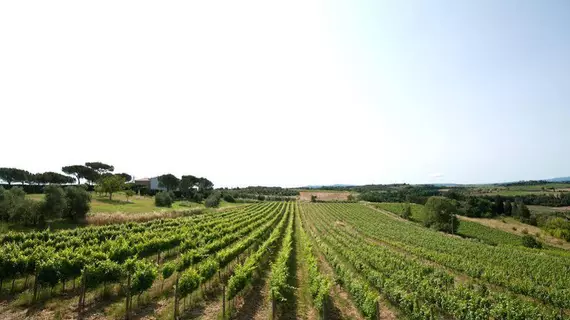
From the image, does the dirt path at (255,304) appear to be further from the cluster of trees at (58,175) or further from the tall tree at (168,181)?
the tall tree at (168,181)

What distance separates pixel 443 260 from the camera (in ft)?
108

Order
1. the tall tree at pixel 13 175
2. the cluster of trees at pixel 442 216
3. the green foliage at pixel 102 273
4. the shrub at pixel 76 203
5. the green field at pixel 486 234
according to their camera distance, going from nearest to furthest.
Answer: the green foliage at pixel 102 273, the shrub at pixel 76 203, the green field at pixel 486 234, the cluster of trees at pixel 442 216, the tall tree at pixel 13 175

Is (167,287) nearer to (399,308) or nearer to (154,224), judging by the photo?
(399,308)

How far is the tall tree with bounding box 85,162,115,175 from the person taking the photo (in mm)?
113688

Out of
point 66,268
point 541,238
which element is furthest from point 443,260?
point 541,238

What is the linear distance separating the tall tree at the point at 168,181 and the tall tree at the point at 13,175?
44.6 metres

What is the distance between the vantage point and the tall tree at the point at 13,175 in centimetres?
9431

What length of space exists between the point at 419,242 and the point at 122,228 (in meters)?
42.3

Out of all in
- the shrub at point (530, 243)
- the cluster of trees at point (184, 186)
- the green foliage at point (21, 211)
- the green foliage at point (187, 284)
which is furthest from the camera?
the cluster of trees at point (184, 186)

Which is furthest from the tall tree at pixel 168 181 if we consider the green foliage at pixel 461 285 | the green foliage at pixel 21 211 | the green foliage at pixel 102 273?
the green foliage at pixel 102 273

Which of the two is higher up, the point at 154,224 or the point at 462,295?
the point at 154,224

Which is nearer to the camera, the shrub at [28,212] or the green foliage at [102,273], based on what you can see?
the green foliage at [102,273]

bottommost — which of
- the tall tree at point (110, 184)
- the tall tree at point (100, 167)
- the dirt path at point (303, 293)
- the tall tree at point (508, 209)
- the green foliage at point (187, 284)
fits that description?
the tall tree at point (508, 209)

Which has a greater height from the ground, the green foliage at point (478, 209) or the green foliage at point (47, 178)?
the green foliage at point (47, 178)
